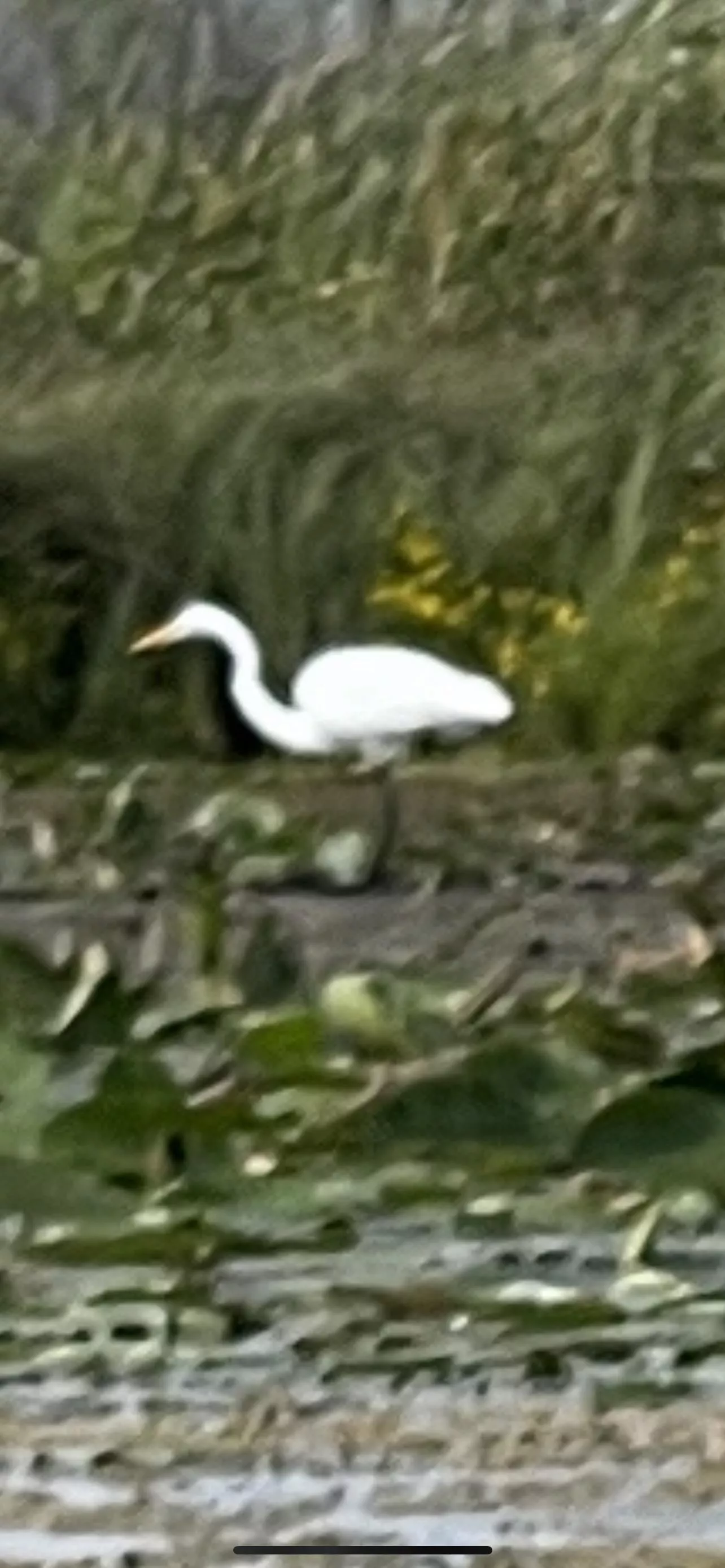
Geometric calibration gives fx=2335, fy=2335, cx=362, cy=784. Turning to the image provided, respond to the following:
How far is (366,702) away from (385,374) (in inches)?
7.2

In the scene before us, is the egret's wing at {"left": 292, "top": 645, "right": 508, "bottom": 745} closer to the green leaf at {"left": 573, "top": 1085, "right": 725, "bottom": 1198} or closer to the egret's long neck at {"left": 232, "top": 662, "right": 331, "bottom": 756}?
the egret's long neck at {"left": 232, "top": 662, "right": 331, "bottom": 756}

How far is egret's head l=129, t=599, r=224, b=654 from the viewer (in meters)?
1.20

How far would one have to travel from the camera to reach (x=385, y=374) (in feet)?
4.02

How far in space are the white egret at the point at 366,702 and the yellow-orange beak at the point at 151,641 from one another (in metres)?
0.01

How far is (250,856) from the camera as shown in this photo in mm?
1182

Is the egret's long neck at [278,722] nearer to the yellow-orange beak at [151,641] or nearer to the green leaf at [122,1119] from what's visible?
the yellow-orange beak at [151,641]

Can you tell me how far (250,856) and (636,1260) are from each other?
28 cm

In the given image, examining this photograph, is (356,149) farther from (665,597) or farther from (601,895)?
(601,895)

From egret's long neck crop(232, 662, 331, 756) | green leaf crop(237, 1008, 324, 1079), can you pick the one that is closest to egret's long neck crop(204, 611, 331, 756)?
egret's long neck crop(232, 662, 331, 756)

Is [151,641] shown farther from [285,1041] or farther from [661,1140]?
[661,1140]

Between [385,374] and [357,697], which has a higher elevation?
[385,374]

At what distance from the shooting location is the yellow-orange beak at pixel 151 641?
1.21m

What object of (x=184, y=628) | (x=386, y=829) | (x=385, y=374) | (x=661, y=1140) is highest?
(x=385, y=374)

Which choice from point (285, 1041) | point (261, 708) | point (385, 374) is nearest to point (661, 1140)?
point (285, 1041)
